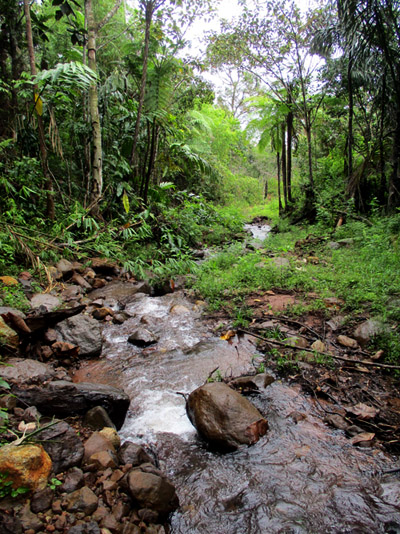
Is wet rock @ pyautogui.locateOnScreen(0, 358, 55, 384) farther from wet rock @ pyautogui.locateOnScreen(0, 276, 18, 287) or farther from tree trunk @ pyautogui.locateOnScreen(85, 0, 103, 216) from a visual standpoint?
tree trunk @ pyautogui.locateOnScreen(85, 0, 103, 216)

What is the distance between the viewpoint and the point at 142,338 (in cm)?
410

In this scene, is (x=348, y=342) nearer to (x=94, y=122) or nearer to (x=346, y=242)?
(x=346, y=242)

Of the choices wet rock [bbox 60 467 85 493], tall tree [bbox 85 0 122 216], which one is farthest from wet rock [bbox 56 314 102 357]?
tall tree [bbox 85 0 122 216]

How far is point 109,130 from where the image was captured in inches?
322

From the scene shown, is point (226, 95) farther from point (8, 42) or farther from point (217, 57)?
point (8, 42)

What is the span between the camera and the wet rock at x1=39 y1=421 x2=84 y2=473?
187cm

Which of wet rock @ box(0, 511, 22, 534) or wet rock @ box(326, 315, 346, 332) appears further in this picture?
wet rock @ box(326, 315, 346, 332)

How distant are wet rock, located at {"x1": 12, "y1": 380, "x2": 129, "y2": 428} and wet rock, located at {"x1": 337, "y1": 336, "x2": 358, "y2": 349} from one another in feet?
8.19

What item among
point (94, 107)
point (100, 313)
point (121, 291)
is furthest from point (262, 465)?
point (94, 107)

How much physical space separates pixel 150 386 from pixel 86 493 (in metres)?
1.54

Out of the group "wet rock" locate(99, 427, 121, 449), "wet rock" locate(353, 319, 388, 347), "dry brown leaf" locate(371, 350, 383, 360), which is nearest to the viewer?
"wet rock" locate(99, 427, 121, 449)

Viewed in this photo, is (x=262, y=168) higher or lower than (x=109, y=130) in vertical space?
higher

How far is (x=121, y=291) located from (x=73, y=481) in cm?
434

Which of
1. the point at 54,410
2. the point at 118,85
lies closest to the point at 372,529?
the point at 54,410
